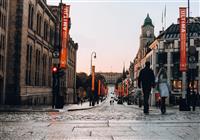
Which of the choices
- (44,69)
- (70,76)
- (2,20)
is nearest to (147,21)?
(70,76)

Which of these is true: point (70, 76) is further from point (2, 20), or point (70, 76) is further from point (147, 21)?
point (147, 21)

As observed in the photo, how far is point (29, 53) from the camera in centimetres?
4503

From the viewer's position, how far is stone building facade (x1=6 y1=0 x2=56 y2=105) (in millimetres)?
38812

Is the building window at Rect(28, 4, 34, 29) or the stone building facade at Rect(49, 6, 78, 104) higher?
the building window at Rect(28, 4, 34, 29)

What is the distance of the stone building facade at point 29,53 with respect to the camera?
1528 inches

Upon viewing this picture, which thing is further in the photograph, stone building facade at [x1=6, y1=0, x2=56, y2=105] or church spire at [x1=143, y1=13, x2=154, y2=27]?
church spire at [x1=143, y1=13, x2=154, y2=27]

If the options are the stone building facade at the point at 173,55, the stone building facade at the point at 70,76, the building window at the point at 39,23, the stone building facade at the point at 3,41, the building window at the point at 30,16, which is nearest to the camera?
the stone building facade at the point at 3,41

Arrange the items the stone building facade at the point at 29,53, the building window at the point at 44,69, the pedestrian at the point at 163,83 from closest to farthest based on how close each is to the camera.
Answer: the pedestrian at the point at 163,83 < the stone building facade at the point at 29,53 < the building window at the point at 44,69

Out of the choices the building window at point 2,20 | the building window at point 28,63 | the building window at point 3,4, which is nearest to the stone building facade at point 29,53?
the building window at point 28,63

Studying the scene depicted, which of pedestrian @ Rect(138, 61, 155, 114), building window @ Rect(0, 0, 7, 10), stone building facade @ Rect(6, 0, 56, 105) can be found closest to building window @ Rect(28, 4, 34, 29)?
stone building facade @ Rect(6, 0, 56, 105)

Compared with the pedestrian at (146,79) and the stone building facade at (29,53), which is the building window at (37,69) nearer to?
the stone building facade at (29,53)

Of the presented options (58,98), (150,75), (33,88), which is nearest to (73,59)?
(33,88)

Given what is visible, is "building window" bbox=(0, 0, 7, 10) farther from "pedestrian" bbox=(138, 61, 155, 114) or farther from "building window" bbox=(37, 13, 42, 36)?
"pedestrian" bbox=(138, 61, 155, 114)

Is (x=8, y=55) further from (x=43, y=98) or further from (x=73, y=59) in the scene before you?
(x=73, y=59)
